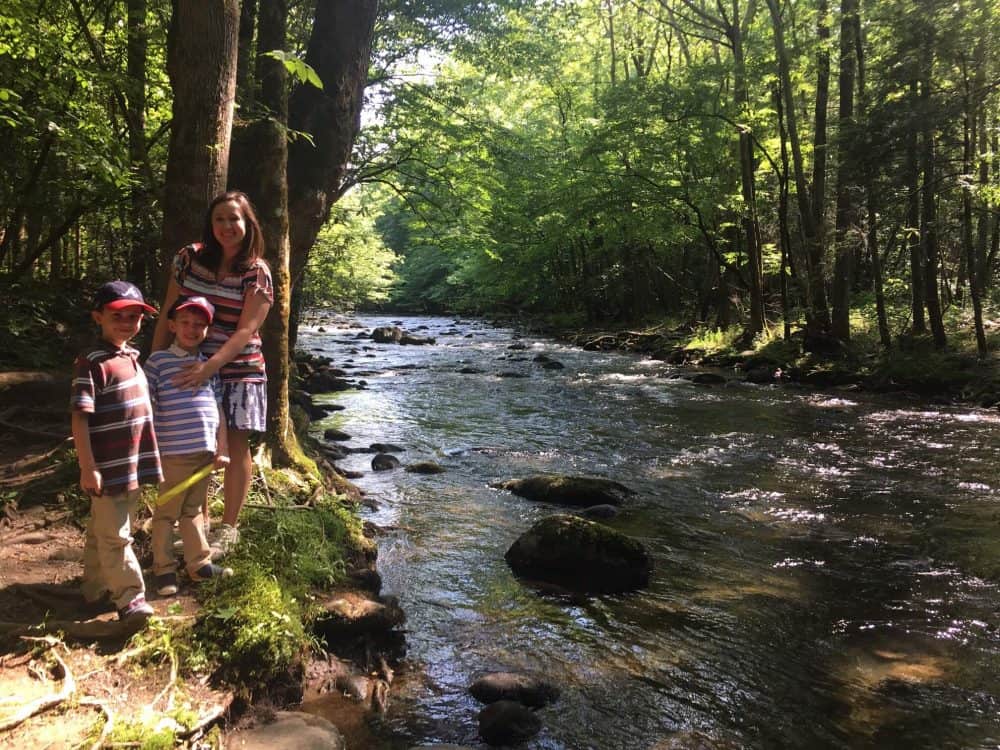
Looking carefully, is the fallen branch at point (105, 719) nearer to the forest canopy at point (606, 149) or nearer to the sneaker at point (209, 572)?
the sneaker at point (209, 572)

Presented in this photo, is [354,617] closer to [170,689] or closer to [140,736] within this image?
[170,689]

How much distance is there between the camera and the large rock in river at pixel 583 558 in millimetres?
5461

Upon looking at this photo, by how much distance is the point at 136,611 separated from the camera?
3.20 meters

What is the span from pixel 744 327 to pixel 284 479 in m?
19.0

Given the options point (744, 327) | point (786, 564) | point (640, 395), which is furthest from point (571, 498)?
point (744, 327)

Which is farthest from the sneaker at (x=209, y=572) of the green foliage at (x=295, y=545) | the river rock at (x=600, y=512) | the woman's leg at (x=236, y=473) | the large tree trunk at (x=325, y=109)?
the river rock at (x=600, y=512)

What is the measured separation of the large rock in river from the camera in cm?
546

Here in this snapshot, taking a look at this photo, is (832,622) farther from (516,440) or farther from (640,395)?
(640,395)

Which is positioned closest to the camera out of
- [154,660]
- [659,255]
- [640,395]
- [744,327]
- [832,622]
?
[154,660]

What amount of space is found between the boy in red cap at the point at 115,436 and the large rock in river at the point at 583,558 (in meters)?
3.18

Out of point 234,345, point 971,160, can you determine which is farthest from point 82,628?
point 971,160

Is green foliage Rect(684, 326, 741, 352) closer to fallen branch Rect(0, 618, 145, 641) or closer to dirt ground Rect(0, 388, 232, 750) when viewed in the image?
dirt ground Rect(0, 388, 232, 750)

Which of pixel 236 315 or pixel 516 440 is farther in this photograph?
pixel 516 440

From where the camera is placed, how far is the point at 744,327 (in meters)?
21.6
